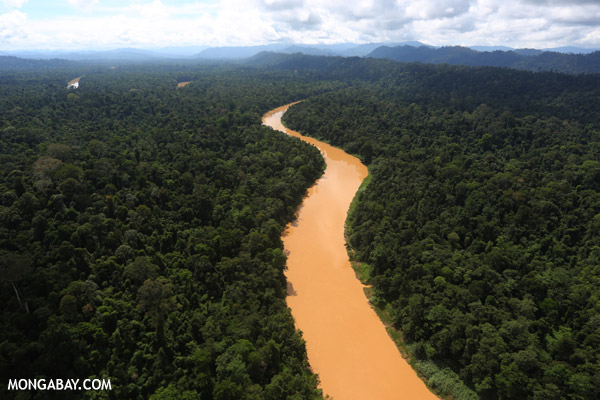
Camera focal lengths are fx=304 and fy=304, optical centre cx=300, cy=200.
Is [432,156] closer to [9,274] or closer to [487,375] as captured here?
[487,375]

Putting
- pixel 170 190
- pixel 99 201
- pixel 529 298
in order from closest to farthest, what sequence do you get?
pixel 529 298 < pixel 99 201 < pixel 170 190

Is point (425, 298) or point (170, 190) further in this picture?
point (170, 190)

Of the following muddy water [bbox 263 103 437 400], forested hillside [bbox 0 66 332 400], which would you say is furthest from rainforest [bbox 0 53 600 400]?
muddy water [bbox 263 103 437 400]

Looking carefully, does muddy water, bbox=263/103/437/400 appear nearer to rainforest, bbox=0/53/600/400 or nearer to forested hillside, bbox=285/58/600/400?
rainforest, bbox=0/53/600/400

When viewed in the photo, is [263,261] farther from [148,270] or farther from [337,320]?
[148,270]

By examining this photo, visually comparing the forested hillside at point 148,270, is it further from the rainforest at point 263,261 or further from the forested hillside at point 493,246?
the forested hillside at point 493,246

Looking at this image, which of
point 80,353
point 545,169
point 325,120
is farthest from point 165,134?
point 545,169

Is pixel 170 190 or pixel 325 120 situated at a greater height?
pixel 325 120

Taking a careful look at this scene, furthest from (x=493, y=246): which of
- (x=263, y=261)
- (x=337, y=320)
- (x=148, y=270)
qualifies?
(x=148, y=270)
